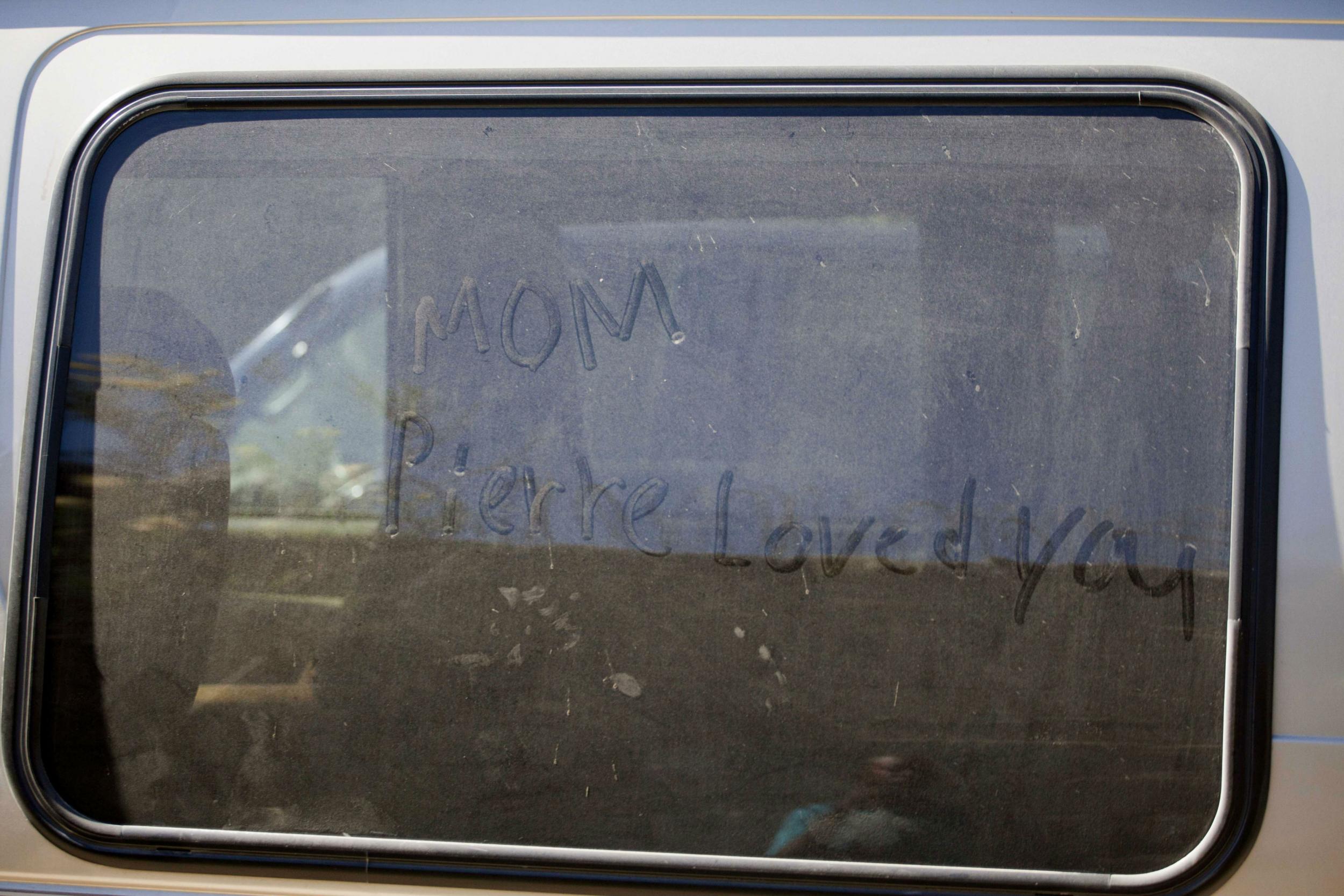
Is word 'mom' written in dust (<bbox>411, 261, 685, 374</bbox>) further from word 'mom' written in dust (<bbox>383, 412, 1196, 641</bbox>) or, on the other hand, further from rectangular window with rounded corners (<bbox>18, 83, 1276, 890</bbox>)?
word 'mom' written in dust (<bbox>383, 412, 1196, 641</bbox>)

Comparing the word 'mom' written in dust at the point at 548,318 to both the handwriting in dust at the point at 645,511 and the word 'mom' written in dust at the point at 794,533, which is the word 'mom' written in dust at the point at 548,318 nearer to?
the handwriting in dust at the point at 645,511

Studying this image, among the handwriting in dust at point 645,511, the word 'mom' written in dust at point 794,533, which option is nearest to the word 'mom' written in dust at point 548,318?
the handwriting in dust at point 645,511

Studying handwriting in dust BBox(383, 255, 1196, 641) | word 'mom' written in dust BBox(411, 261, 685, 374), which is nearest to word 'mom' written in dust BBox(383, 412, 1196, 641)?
handwriting in dust BBox(383, 255, 1196, 641)

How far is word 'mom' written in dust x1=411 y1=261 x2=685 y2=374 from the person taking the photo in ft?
4.27

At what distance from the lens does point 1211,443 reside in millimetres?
1246

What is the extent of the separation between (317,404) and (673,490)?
0.55 meters

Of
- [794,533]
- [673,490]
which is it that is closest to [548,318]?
[673,490]

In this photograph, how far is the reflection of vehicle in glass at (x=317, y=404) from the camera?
1312mm

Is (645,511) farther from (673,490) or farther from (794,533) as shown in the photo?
(794,533)

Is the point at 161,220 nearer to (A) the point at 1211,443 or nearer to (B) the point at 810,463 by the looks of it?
(B) the point at 810,463

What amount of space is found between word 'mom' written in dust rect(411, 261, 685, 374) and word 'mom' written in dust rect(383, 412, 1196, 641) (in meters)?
0.14

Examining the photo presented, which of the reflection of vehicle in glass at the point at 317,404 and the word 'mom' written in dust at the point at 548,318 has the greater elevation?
the word 'mom' written in dust at the point at 548,318

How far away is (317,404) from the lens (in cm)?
132

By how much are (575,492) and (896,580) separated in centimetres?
48
